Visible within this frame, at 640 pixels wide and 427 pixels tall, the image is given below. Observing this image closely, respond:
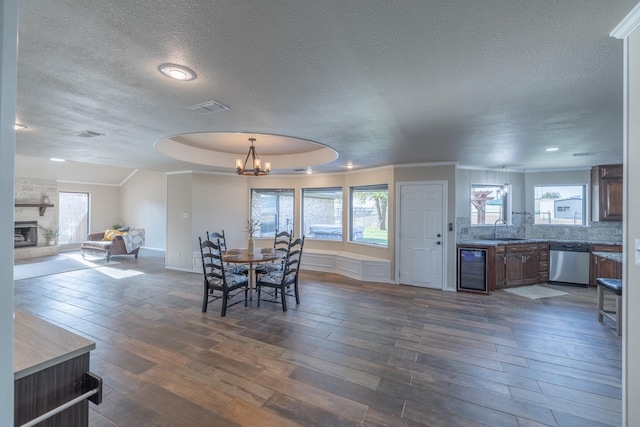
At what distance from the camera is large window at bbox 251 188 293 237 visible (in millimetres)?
7250

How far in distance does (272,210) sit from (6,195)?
672 centimetres

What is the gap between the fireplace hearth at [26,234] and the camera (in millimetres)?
8242

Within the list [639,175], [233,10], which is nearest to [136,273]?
[233,10]

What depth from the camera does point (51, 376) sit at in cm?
115

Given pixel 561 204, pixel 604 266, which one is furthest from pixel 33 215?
pixel 604 266

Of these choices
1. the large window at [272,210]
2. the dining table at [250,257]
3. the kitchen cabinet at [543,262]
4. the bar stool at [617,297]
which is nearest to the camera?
the bar stool at [617,297]

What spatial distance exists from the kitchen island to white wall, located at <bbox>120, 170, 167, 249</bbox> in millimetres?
9272

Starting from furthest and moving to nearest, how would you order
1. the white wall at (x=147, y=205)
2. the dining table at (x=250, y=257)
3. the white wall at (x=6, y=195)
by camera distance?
the white wall at (x=147, y=205) → the dining table at (x=250, y=257) → the white wall at (x=6, y=195)

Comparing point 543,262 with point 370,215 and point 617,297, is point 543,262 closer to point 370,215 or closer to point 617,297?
point 617,297

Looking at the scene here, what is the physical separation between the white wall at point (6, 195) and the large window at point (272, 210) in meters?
6.57

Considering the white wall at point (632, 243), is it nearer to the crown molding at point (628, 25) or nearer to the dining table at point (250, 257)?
the crown molding at point (628, 25)

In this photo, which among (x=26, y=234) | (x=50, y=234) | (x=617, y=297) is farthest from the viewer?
(x=50, y=234)

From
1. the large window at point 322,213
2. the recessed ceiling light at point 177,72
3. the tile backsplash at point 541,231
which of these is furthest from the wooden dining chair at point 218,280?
the tile backsplash at point 541,231

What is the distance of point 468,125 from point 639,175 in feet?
5.86
